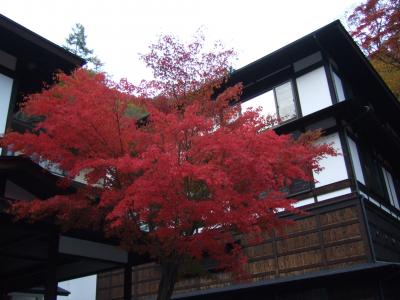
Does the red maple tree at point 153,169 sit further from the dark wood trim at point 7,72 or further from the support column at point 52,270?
the dark wood trim at point 7,72

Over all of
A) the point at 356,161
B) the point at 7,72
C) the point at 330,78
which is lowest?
the point at 356,161

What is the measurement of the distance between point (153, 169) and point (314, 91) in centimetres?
1131

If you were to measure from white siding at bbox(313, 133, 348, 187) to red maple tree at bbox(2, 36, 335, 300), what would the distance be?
20.3 ft

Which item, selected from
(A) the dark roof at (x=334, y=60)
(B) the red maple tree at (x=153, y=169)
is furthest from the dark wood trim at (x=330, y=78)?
(B) the red maple tree at (x=153, y=169)

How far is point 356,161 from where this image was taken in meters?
17.1

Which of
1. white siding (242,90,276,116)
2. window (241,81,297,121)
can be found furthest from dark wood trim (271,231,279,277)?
white siding (242,90,276,116)

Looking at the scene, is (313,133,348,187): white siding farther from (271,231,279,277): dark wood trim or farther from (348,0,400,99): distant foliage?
(348,0,400,99): distant foliage

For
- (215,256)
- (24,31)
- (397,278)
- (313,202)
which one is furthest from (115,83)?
(397,278)

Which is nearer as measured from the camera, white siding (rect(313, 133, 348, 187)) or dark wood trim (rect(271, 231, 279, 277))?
white siding (rect(313, 133, 348, 187))

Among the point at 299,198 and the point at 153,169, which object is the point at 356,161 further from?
the point at 153,169

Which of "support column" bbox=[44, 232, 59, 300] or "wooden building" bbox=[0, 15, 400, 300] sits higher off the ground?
"wooden building" bbox=[0, 15, 400, 300]

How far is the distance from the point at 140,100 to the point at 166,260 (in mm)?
4176

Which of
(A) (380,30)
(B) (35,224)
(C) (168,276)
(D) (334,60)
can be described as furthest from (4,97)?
(A) (380,30)

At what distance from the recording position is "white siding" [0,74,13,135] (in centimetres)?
1178
